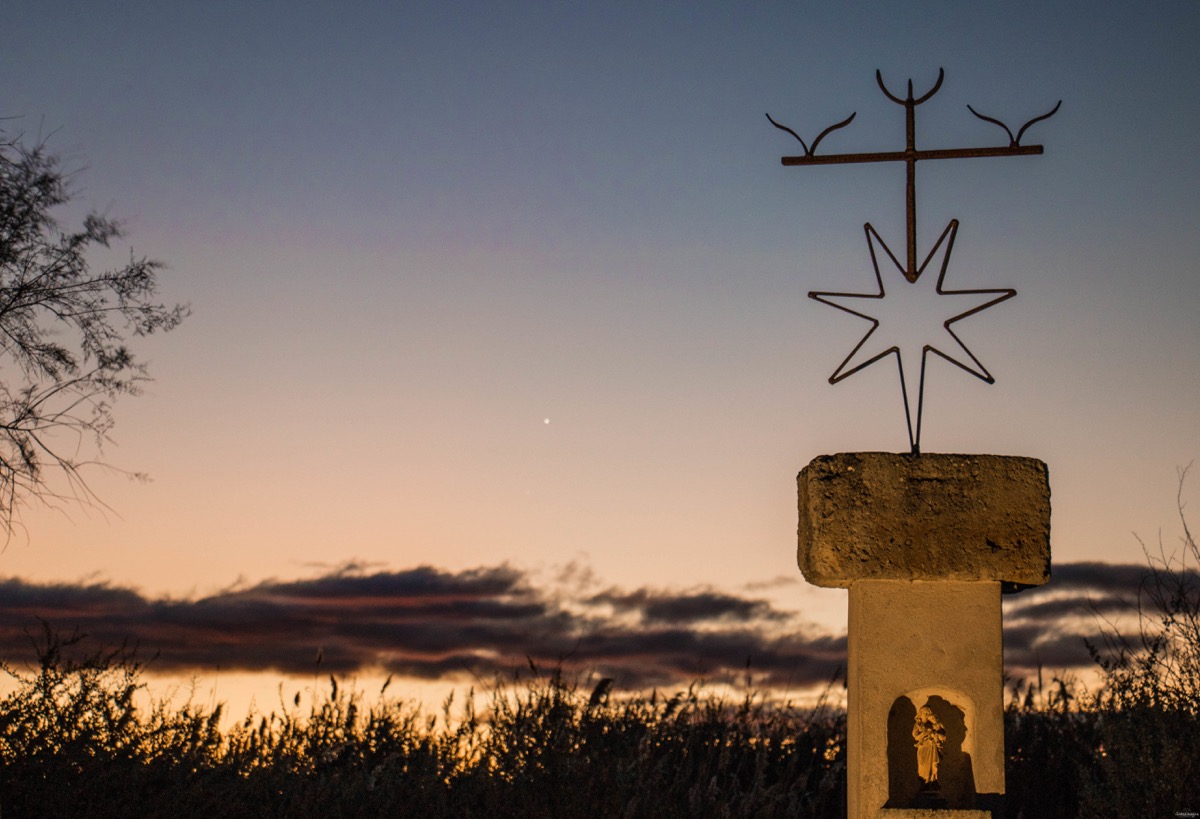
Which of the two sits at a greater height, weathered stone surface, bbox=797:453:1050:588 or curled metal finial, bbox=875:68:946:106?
curled metal finial, bbox=875:68:946:106

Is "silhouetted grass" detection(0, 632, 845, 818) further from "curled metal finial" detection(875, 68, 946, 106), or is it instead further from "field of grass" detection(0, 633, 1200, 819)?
"curled metal finial" detection(875, 68, 946, 106)

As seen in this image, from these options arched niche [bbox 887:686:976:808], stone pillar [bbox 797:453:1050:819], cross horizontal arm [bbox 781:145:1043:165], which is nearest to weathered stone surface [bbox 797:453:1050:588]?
stone pillar [bbox 797:453:1050:819]

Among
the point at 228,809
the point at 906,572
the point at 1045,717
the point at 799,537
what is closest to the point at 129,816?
the point at 228,809

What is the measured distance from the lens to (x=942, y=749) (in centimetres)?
463

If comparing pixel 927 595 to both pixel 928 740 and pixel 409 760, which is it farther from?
pixel 409 760

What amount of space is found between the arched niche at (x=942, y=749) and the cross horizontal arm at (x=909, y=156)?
2.11 metres

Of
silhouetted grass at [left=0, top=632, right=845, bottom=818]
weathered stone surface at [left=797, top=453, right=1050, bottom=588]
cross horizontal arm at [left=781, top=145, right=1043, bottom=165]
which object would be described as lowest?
silhouetted grass at [left=0, top=632, right=845, bottom=818]

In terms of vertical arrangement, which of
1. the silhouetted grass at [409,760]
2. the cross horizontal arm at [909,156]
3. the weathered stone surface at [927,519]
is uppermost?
the cross horizontal arm at [909,156]

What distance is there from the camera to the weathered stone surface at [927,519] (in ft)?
14.9

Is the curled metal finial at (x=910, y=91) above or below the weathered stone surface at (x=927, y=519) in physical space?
above

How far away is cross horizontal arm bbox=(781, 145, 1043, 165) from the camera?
476 centimetres

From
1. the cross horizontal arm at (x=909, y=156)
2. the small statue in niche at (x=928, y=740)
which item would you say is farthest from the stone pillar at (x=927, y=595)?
the cross horizontal arm at (x=909, y=156)

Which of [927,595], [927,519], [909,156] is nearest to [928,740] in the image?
[927,595]

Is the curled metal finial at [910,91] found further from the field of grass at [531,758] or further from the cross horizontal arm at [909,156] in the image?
the field of grass at [531,758]
